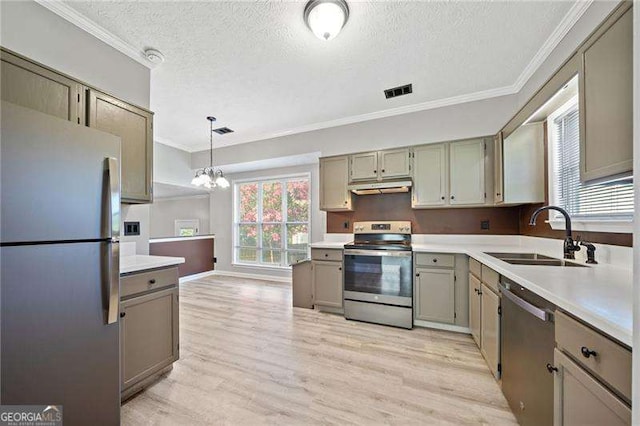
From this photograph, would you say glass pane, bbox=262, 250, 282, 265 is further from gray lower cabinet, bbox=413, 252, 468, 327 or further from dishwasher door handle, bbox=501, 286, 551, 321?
dishwasher door handle, bbox=501, 286, 551, 321

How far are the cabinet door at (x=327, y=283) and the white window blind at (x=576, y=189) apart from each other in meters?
2.35

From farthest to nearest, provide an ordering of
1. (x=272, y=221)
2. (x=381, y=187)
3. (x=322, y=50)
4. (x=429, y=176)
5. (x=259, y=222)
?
(x=259, y=222) < (x=272, y=221) < (x=381, y=187) < (x=429, y=176) < (x=322, y=50)

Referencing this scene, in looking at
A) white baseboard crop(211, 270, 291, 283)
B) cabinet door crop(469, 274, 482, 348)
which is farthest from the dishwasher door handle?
white baseboard crop(211, 270, 291, 283)

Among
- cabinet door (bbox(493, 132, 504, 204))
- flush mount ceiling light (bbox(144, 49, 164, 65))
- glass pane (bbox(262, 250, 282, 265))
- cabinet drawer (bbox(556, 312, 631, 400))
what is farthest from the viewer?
glass pane (bbox(262, 250, 282, 265))

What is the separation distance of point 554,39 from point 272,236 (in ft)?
16.1

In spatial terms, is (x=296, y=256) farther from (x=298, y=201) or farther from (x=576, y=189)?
(x=576, y=189)

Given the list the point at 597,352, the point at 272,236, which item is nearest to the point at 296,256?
the point at 272,236

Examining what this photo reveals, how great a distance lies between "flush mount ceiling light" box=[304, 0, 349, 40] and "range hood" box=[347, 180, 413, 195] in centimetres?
184

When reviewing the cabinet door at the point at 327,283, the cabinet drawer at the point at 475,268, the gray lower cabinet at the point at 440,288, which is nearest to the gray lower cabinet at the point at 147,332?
the cabinet door at the point at 327,283

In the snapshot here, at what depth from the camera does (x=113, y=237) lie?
1333 millimetres

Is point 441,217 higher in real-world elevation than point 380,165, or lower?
lower

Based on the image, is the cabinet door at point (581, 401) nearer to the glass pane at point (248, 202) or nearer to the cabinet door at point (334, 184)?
the cabinet door at point (334, 184)

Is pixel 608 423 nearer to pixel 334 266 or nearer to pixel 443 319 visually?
pixel 443 319

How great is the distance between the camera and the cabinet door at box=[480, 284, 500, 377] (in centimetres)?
183
